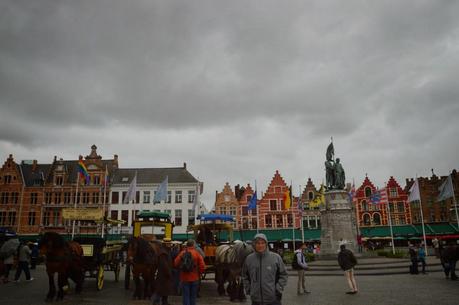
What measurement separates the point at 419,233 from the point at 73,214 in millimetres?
44023

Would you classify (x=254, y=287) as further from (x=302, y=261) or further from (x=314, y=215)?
(x=314, y=215)

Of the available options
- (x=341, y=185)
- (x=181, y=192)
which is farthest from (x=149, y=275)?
(x=181, y=192)

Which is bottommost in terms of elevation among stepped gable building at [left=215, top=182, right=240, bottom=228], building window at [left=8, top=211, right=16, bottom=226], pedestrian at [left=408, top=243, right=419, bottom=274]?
pedestrian at [left=408, top=243, right=419, bottom=274]

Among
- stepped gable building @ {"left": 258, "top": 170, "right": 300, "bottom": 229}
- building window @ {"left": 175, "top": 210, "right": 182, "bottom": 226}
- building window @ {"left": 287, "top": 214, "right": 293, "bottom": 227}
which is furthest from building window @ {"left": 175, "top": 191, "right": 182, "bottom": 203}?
building window @ {"left": 287, "top": 214, "right": 293, "bottom": 227}

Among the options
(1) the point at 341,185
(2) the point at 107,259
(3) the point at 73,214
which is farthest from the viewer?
(1) the point at 341,185

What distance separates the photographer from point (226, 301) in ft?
36.8

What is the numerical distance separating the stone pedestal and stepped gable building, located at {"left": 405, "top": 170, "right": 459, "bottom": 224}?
39.8 meters

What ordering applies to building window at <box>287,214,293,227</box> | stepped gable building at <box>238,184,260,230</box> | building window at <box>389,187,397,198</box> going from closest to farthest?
building window at <box>287,214,293,227</box> < stepped gable building at <box>238,184,260,230</box> < building window at <box>389,187,397,198</box>

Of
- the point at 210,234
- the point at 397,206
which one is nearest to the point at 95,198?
the point at 210,234

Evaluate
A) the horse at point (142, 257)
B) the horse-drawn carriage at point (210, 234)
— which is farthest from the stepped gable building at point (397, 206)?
the horse at point (142, 257)

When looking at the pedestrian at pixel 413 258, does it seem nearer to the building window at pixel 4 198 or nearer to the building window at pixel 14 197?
the building window at pixel 14 197

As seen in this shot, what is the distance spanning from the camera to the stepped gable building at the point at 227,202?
188 ft

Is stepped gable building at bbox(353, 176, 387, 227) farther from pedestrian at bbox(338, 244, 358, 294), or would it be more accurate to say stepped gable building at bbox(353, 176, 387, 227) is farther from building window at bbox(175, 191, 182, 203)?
pedestrian at bbox(338, 244, 358, 294)

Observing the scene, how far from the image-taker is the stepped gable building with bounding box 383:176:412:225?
2287 inches
